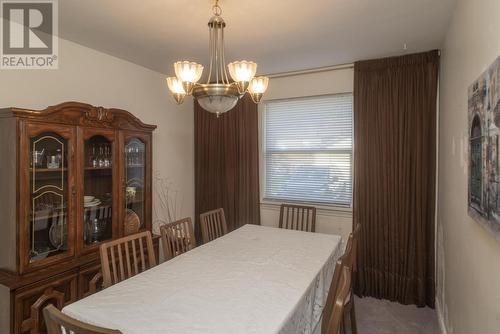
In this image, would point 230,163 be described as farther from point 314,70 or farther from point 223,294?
point 223,294

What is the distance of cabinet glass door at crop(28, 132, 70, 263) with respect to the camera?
2.00m

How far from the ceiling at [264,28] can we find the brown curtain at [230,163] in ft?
2.75

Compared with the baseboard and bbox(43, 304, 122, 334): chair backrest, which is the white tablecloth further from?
the baseboard

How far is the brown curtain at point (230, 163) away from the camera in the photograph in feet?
11.8

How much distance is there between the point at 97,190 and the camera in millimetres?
2494

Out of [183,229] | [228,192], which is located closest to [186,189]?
[228,192]

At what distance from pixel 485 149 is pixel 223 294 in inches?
53.4

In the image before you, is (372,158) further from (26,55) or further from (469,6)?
(26,55)

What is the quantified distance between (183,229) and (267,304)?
119 cm

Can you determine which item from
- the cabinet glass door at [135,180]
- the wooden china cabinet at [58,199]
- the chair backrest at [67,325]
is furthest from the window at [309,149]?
the chair backrest at [67,325]

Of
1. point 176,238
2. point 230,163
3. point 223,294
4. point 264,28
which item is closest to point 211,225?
point 176,238

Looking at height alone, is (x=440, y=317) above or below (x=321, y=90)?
below

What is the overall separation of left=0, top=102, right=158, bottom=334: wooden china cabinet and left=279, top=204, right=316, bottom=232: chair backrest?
1.50m

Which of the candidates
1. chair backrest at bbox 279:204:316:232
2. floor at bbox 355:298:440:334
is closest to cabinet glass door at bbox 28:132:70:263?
chair backrest at bbox 279:204:316:232
